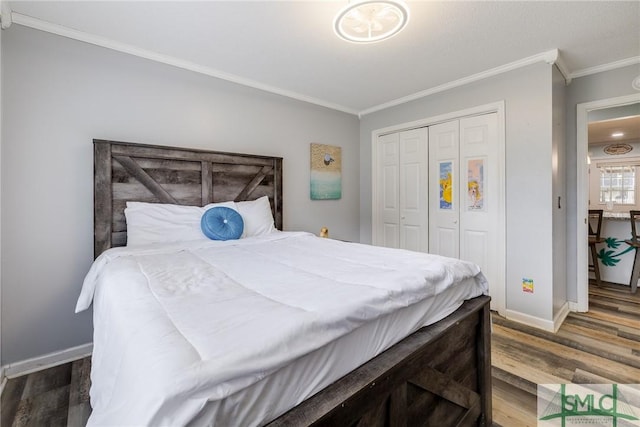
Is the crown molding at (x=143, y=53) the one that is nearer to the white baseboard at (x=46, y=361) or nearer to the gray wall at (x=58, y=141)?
the gray wall at (x=58, y=141)

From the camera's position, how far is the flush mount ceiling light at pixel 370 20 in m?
1.53

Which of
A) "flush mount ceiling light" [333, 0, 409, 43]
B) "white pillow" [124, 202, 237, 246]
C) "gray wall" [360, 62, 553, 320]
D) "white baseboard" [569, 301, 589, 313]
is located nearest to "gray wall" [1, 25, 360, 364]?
"white pillow" [124, 202, 237, 246]

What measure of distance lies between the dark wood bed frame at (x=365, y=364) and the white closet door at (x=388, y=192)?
154 centimetres

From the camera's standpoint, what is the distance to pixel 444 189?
3.33 meters

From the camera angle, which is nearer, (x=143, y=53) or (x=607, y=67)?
(x=143, y=53)

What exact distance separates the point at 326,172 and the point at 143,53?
2248 mm

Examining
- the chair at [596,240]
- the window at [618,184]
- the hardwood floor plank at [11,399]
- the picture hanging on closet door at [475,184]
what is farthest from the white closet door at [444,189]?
the window at [618,184]

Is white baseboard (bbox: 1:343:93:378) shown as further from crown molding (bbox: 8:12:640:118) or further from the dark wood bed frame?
crown molding (bbox: 8:12:640:118)

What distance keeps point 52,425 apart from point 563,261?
4.13 metres

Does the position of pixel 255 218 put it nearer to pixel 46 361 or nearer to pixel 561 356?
pixel 46 361

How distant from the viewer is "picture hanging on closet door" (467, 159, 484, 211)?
303cm

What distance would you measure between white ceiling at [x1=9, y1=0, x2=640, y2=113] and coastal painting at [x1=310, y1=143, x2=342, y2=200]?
0.91m

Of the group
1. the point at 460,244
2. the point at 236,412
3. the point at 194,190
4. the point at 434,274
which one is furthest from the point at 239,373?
the point at 460,244

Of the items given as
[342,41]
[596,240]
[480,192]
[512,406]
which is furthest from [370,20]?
[596,240]
